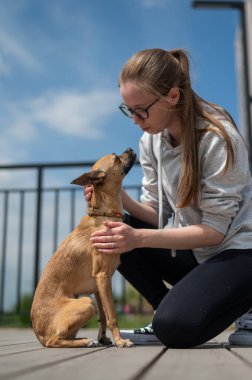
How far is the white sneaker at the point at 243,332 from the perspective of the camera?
7.93ft

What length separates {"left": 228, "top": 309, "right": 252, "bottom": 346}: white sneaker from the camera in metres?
2.42

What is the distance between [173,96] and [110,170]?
1.76 feet

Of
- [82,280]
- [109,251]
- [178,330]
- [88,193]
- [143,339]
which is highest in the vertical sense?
[88,193]

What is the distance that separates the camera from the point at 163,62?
2494 millimetres

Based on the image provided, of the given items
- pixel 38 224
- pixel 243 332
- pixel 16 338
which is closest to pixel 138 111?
pixel 243 332

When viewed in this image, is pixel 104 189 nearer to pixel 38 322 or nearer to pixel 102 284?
pixel 102 284

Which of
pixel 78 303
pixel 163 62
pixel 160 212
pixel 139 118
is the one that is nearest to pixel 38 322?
pixel 78 303

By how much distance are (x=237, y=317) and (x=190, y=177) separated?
2.49 ft

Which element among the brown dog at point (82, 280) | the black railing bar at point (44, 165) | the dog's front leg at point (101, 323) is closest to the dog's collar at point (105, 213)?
the brown dog at point (82, 280)

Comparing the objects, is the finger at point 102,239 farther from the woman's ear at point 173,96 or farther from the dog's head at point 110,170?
the woman's ear at point 173,96

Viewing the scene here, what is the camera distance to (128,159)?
277 cm

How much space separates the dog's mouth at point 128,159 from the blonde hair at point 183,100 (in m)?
0.38

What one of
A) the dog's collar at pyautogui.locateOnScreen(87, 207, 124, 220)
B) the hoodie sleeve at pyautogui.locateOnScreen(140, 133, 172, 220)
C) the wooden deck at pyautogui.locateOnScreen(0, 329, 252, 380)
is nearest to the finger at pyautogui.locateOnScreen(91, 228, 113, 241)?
the dog's collar at pyautogui.locateOnScreen(87, 207, 124, 220)

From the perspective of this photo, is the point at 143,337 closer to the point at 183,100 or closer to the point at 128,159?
the point at 128,159
